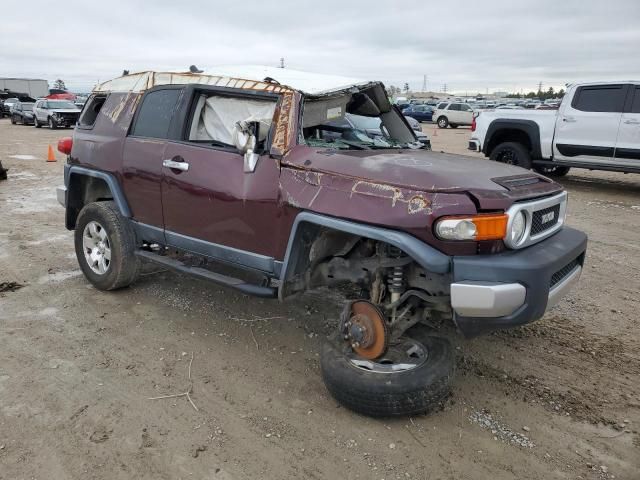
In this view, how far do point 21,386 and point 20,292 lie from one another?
1813 millimetres

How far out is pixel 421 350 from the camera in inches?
128

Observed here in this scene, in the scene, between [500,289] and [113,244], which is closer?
[500,289]

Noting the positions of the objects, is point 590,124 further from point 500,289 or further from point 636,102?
point 500,289

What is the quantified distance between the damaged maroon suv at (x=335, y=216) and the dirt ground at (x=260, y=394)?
300mm

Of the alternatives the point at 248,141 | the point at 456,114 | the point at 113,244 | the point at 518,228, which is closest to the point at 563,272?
the point at 518,228

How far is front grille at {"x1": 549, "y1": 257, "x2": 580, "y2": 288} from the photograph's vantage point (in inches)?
119

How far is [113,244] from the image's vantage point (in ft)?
15.0

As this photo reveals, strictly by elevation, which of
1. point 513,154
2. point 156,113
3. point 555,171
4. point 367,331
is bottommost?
point 555,171

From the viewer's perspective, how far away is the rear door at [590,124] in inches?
391

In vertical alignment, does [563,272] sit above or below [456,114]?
above

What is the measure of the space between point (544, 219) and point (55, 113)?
28181mm

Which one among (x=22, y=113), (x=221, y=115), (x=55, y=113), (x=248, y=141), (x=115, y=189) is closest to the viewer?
(x=248, y=141)

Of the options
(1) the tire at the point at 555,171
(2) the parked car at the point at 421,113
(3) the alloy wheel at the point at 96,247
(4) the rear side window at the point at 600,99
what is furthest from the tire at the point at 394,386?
(2) the parked car at the point at 421,113

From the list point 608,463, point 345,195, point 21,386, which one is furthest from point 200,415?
point 608,463
